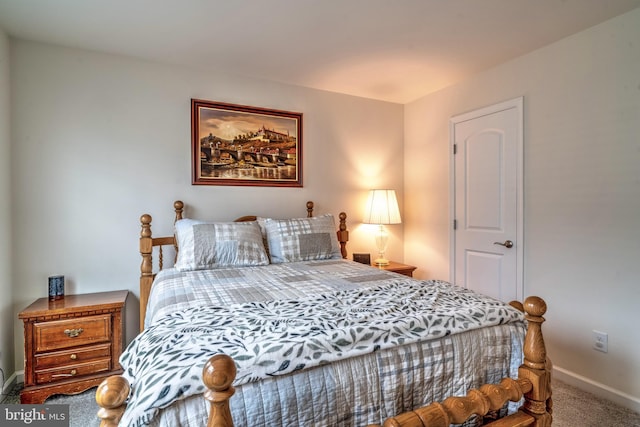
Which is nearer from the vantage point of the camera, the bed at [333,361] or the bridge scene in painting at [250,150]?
the bed at [333,361]

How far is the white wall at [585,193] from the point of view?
207cm

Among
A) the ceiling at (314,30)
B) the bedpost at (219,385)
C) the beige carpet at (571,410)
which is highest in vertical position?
the ceiling at (314,30)

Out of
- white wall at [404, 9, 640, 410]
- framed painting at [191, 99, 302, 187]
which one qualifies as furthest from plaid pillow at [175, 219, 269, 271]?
white wall at [404, 9, 640, 410]

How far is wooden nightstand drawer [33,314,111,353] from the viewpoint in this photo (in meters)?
2.10

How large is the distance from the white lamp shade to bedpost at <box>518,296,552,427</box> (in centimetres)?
216

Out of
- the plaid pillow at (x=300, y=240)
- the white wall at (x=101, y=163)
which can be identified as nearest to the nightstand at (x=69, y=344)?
the white wall at (x=101, y=163)

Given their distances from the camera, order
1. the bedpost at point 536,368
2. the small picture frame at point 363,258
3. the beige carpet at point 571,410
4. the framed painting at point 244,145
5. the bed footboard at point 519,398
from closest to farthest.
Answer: the bed footboard at point 519,398 → the bedpost at point 536,368 → the beige carpet at point 571,410 → the framed painting at point 244,145 → the small picture frame at point 363,258

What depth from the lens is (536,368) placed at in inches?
47.1

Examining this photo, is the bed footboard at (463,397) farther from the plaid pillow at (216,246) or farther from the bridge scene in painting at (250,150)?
the bridge scene in painting at (250,150)

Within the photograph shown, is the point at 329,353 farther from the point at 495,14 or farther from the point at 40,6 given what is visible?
the point at 40,6

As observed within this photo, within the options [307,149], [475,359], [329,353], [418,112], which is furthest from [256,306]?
[418,112]

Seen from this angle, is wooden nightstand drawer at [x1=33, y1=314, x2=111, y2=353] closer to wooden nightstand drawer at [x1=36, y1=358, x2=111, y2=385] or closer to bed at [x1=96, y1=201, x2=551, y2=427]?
wooden nightstand drawer at [x1=36, y1=358, x2=111, y2=385]

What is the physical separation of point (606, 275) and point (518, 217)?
2.25 feet

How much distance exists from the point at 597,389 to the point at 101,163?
3861mm
